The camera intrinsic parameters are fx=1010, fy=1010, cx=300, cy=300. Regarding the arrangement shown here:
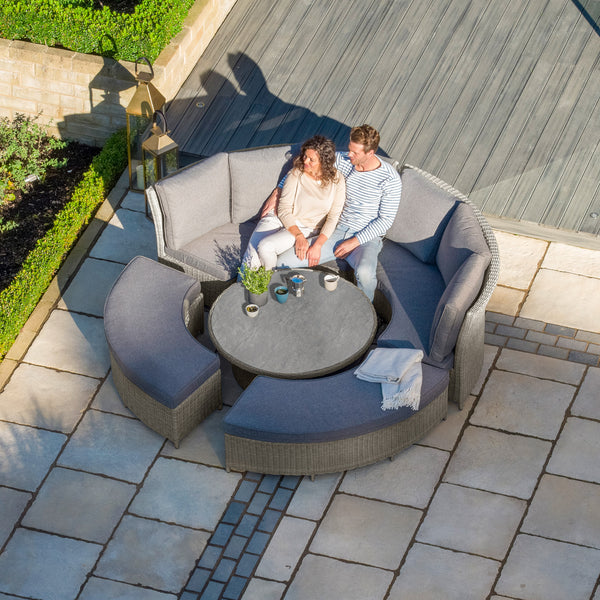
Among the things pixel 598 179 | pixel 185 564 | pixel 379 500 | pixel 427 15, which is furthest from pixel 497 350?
pixel 427 15

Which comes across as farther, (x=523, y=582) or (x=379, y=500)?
(x=379, y=500)

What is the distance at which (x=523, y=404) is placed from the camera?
8312 millimetres

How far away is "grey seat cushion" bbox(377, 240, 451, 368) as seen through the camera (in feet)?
26.6

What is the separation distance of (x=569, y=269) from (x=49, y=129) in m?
5.97

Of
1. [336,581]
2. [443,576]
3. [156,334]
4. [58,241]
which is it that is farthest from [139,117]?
[443,576]

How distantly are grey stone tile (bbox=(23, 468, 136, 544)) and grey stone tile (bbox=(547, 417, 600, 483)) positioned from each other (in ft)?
10.8

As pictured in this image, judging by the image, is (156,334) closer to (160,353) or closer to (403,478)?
(160,353)

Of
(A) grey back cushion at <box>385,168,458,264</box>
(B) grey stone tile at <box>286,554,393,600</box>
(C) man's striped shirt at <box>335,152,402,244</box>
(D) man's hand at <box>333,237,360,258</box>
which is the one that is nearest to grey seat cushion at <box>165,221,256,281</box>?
(D) man's hand at <box>333,237,360,258</box>

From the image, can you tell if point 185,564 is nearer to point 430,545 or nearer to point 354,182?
point 430,545

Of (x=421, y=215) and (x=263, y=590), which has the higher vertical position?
(x=421, y=215)

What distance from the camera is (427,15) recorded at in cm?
1179

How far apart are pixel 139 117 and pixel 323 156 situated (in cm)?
254

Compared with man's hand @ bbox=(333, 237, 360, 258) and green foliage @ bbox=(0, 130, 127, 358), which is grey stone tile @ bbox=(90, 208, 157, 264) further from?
man's hand @ bbox=(333, 237, 360, 258)

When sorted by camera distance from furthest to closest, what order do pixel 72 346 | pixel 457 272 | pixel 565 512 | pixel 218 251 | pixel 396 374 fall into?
1. pixel 218 251
2. pixel 72 346
3. pixel 457 272
4. pixel 396 374
5. pixel 565 512
